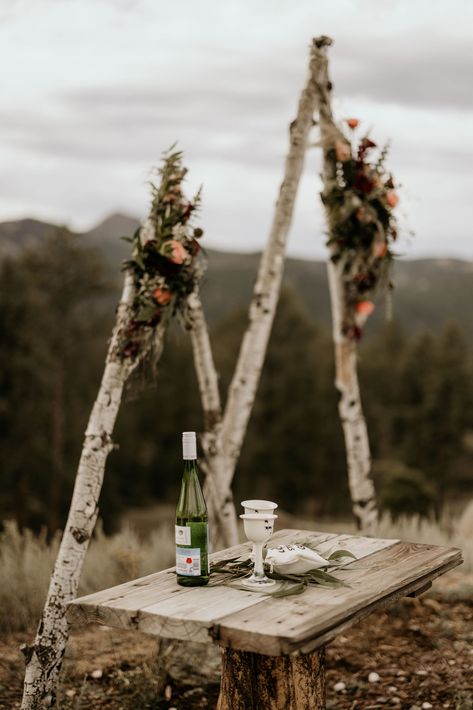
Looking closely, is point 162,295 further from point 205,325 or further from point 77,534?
point 77,534

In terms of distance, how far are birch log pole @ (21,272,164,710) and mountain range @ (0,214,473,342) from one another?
290 feet

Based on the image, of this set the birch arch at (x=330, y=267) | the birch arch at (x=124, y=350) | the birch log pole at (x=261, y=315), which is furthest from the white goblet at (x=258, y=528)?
the birch log pole at (x=261, y=315)

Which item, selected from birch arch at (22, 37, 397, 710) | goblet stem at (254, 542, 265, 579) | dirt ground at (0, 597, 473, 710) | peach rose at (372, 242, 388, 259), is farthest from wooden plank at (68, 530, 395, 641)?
peach rose at (372, 242, 388, 259)

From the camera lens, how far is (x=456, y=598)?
6.04 metres

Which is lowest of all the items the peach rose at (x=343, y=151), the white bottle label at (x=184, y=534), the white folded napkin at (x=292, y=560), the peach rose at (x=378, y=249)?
the white folded napkin at (x=292, y=560)

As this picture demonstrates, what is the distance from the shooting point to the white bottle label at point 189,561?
10.7 ft

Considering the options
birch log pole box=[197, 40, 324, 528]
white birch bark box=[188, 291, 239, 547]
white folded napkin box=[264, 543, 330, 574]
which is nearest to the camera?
white folded napkin box=[264, 543, 330, 574]

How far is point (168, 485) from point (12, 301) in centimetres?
1698

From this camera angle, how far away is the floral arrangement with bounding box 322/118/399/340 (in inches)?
249

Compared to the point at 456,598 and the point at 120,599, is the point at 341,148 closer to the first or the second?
the point at 456,598

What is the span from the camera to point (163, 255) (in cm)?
482

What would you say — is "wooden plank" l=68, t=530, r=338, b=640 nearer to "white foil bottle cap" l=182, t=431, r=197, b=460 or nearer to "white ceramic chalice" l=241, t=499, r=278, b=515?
"white ceramic chalice" l=241, t=499, r=278, b=515

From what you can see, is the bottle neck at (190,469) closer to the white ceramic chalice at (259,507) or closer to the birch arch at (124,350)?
the white ceramic chalice at (259,507)

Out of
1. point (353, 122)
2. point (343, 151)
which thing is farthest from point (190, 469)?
point (353, 122)
